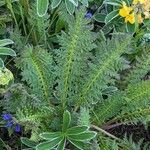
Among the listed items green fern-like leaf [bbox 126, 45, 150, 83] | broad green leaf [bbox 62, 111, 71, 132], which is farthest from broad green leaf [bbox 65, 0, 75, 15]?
broad green leaf [bbox 62, 111, 71, 132]

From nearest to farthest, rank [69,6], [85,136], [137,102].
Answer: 1. [85,136]
2. [137,102]
3. [69,6]

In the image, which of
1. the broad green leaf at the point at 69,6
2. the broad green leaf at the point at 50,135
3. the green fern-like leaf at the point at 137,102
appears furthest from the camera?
the broad green leaf at the point at 69,6

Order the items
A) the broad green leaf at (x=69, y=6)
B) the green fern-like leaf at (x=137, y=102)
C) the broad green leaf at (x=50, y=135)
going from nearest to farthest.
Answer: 1. the broad green leaf at (x=50, y=135)
2. the green fern-like leaf at (x=137, y=102)
3. the broad green leaf at (x=69, y=6)

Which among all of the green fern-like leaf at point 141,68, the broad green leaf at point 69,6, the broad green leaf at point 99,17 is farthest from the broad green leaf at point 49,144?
the broad green leaf at point 99,17

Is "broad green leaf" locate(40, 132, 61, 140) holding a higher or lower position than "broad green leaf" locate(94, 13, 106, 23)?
lower

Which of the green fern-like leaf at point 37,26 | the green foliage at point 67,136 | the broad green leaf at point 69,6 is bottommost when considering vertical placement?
the green foliage at point 67,136

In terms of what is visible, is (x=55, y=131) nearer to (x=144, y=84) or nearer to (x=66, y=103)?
(x=66, y=103)

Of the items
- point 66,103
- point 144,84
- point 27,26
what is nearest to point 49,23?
point 27,26

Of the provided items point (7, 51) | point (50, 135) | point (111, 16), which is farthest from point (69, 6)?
point (50, 135)

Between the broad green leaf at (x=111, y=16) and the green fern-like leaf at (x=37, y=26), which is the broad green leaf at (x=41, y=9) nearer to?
the green fern-like leaf at (x=37, y=26)

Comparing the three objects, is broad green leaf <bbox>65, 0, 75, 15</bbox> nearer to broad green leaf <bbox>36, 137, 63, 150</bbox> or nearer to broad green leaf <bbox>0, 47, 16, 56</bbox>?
broad green leaf <bbox>0, 47, 16, 56</bbox>

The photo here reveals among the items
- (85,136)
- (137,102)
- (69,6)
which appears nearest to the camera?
(85,136)

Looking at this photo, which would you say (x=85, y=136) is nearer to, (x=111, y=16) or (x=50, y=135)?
(x=50, y=135)
